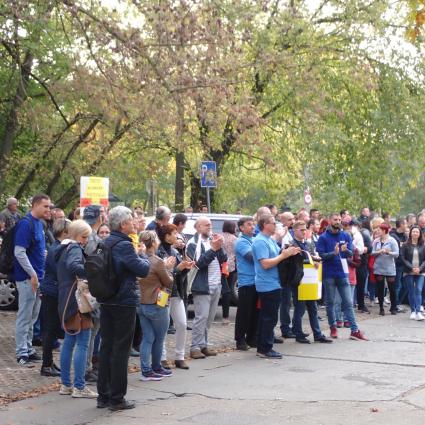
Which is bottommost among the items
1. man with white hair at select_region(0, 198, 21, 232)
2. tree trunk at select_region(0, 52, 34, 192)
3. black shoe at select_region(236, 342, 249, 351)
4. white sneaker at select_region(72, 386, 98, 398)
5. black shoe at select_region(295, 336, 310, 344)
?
white sneaker at select_region(72, 386, 98, 398)

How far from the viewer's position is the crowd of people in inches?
338

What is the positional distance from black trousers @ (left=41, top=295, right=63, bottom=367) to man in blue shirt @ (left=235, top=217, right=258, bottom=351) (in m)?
3.11

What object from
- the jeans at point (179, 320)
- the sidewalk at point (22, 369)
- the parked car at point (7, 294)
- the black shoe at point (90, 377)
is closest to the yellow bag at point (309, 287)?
the sidewalk at point (22, 369)

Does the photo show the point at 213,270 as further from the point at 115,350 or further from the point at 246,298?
the point at 115,350

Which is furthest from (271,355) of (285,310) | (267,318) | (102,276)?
(102,276)

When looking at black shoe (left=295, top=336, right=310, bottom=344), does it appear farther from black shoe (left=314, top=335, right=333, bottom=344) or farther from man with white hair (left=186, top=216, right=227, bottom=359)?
man with white hair (left=186, top=216, right=227, bottom=359)

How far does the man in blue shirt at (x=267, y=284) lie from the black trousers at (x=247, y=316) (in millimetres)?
540

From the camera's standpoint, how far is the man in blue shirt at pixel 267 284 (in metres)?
11.7

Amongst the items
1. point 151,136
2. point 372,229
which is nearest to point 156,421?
point 151,136

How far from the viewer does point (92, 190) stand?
1852cm

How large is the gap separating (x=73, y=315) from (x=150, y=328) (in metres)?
1.20

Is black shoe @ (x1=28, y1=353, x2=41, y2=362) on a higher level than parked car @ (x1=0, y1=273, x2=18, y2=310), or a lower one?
lower

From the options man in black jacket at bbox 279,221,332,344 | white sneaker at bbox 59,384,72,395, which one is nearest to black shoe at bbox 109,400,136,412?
white sneaker at bbox 59,384,72,395

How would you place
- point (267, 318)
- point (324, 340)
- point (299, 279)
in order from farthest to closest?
point (324, 340) → point (299, 279) → point (267, 318)
